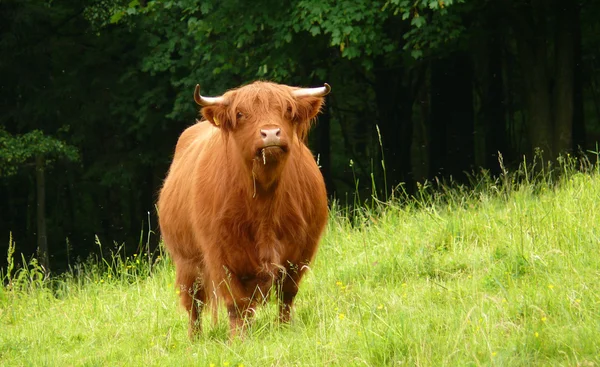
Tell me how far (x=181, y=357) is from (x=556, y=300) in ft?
7.58

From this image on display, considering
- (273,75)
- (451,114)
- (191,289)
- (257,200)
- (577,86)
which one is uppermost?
(273,75)

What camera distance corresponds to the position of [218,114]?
21.6ft

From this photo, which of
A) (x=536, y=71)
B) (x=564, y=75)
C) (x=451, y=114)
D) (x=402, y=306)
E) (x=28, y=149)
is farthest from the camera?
(x=451, y=114)

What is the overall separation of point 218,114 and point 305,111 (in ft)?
2.01

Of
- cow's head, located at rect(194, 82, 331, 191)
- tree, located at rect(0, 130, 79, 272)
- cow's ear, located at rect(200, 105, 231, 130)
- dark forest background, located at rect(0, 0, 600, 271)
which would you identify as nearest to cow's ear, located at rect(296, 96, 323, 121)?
cow's head, located at rect(194, 82, 331, 191)

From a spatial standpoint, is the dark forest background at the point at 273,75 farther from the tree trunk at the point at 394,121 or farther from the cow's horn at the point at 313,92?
the cow's horn at the point at 313,92

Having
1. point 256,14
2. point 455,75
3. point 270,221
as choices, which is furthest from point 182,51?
point 270,221

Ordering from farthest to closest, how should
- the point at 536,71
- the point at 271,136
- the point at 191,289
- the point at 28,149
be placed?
the point at 28,149 < the point at 536,71 < the point at 191,289 < the point at 271,136

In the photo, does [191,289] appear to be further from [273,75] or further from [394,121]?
[394,121]

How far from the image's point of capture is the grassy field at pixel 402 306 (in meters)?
4.89

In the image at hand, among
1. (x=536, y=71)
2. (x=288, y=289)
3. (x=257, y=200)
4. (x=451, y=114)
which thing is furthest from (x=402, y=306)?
(x=451, y=114)

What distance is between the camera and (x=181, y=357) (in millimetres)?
5953

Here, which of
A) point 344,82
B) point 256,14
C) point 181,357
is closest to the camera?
point 181,357

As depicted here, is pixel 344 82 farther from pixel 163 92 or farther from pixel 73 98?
pixel 73 98
